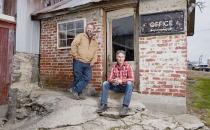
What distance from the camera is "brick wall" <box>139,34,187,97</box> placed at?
7.27 meters

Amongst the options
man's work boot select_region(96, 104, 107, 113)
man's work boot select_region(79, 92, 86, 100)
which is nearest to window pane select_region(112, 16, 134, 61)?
man's work boot select_region(79, 92, 86, 100)

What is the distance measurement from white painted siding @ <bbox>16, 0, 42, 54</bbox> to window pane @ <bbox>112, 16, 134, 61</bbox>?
259cm

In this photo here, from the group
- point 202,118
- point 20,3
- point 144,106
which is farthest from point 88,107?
point 20,3

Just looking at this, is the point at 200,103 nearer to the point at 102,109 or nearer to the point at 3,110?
the point at 102,109

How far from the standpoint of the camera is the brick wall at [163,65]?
727 cm

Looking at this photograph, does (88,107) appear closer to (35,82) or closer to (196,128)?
(196,128)

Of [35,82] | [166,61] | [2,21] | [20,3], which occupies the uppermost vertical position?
[20,3]

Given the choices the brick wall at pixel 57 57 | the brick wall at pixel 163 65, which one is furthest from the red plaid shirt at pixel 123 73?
the brick wall at pixel 57 57

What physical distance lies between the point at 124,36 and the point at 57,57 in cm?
220

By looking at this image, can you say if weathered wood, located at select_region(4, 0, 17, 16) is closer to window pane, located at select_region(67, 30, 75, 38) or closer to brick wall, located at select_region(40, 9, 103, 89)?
brick wall, located at select_region(40, 9, 103, 89)

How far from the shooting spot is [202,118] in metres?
7.11

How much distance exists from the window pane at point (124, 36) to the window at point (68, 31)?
38.7 inches

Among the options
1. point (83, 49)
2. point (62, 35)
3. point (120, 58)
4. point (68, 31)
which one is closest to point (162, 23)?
point (120, 58)

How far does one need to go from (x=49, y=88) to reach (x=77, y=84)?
201cm
